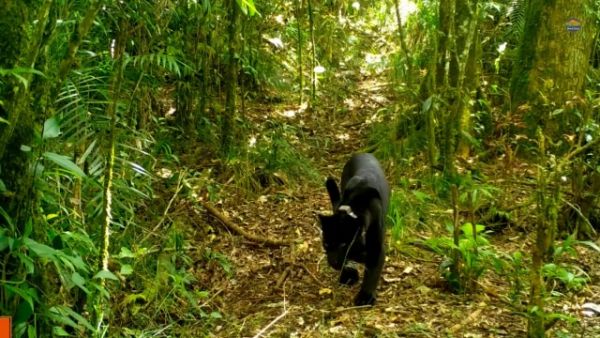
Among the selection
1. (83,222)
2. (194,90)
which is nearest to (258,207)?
(194,90)

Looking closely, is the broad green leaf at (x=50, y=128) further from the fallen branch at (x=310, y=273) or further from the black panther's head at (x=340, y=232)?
the fallen branch at (x=310, y=273)

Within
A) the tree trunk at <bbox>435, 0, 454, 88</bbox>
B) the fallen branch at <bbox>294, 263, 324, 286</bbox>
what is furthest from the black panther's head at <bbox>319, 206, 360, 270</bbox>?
the tree trunk at <bbox>435, 0, 454, 88</bbox>

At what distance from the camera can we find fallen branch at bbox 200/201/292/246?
5411 mm

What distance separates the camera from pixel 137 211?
5207 mm

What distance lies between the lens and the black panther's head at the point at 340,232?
4316 mm

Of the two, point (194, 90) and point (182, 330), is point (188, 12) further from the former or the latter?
point (182, 330)

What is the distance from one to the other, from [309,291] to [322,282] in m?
0.15

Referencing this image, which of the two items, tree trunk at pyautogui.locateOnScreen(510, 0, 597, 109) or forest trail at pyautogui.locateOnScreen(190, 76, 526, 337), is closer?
forest trail at pyautogui.locateOnScreen(190, 76, 526, 337)

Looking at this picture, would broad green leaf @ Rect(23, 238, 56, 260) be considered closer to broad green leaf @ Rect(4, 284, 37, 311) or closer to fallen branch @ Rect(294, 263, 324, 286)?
broad green leaf @ Rect(4, 284, 37, 311)

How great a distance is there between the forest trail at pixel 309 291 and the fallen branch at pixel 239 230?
0.06m

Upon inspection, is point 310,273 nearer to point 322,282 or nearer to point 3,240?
point 322,282

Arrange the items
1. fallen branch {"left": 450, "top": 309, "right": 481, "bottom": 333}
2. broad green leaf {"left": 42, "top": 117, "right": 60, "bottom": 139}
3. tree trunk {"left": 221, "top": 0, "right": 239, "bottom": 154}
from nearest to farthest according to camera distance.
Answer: broad green leaf {"left": 42, "top": 117, "right": 60, "bottom": 139}, fallen branch {"left": 450, "top": 309, "right": 481, "bottom": 333}, tree trunk {"left": 221, "top": 0, "right": 239, "bottom": 154}

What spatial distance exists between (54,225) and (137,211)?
2039 mm

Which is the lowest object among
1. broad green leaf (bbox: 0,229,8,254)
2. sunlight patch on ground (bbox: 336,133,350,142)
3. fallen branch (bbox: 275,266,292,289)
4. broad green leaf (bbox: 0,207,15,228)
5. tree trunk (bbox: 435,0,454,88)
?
fallen branch (bbox: 275,266,292,289)
